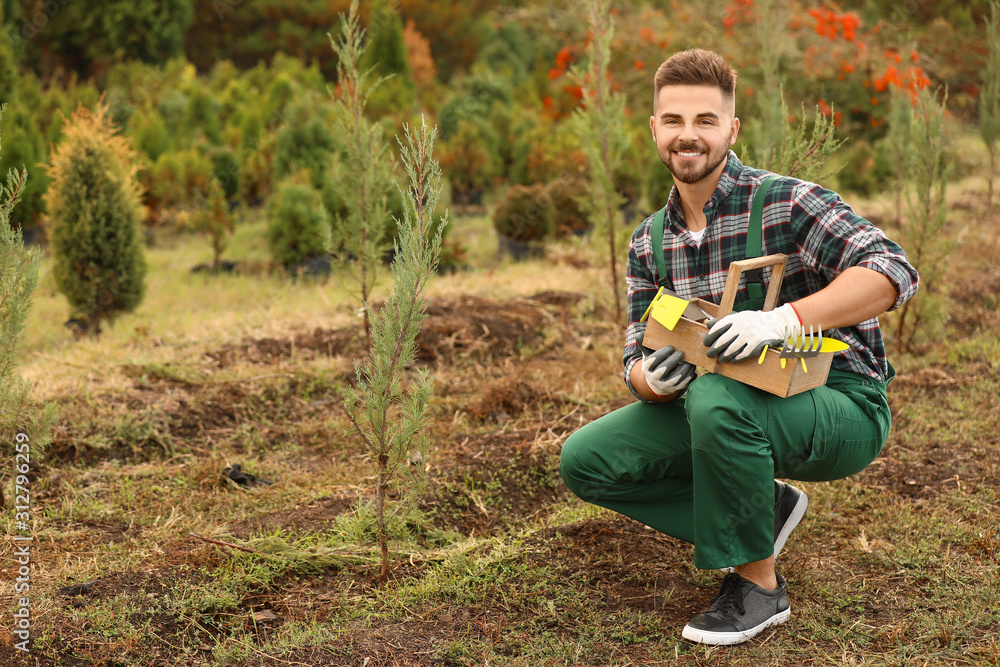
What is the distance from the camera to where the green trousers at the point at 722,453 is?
2277 mm

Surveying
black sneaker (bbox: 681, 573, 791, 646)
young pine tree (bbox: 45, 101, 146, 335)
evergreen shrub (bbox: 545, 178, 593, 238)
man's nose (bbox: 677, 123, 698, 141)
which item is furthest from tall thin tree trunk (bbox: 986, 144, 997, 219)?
young pine tree (bbox: 45, 101, 146, 335)

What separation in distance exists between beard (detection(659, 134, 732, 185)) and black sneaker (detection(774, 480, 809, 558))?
1.08 meters

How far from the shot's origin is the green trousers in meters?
2.28

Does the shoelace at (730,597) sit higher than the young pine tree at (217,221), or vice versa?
the young pine tree at (217,221)

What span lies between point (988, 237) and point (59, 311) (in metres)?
7.88

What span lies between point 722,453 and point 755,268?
1.92 ft

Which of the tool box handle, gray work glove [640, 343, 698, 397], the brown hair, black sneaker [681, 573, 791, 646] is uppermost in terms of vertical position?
the brown hair

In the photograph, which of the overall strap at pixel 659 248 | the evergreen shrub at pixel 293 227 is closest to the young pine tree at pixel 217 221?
the evergreen shrub at pixel 293 227

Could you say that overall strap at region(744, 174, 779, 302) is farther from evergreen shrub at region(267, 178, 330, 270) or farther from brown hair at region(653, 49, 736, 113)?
evergreen shrub at region(267, 178, 330, 270)

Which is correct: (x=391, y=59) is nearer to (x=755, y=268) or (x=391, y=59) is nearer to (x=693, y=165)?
(x=693, y=165)

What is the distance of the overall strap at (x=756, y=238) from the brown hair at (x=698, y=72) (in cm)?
31

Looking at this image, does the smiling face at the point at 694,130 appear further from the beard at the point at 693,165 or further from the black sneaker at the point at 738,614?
the black sneaker at the point at 738,614

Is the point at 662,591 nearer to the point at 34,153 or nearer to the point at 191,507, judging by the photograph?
the point at 191,507

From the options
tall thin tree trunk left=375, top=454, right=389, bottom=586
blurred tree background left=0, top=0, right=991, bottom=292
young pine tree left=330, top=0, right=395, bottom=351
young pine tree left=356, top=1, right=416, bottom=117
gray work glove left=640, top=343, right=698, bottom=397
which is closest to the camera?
gray work glove left=640, top=343, right=698, bottom=397
